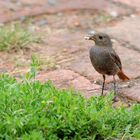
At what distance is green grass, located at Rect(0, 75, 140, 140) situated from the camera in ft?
13.2

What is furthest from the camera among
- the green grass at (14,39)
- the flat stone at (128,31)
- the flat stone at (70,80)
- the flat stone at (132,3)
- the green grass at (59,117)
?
the flat stone at (132,3)

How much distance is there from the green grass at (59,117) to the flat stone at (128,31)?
197 centimetres

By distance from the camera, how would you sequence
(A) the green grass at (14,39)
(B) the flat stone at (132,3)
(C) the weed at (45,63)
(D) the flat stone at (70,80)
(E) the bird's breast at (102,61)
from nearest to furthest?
1. (E) the bird's breast at (102,61)
2. (D) the flat stone at (70,80)
3. (C) the weed at (45,63)
4. (A) the green grass at (14,39)
5. (B) the flat stone at (132,3)

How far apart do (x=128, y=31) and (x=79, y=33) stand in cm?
51

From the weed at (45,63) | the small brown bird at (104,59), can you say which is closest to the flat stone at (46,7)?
the weed at (45,63)

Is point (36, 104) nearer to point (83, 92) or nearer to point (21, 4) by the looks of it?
point (83, 92)

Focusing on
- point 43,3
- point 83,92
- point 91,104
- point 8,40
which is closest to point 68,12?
point 43,3

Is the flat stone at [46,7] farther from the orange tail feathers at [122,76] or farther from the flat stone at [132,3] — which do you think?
the orange tail feathers at [122,76]

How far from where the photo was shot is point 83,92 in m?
5.18

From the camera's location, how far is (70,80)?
547cm

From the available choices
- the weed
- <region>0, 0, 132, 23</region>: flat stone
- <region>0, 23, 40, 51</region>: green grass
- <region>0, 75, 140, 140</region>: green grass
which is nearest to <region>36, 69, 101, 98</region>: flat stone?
the weed

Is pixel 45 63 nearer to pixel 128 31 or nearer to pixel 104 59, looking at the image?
pixel 104 59

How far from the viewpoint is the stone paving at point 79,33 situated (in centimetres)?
549

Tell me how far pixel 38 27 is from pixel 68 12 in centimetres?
60
